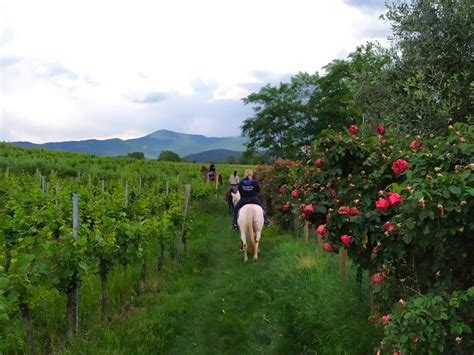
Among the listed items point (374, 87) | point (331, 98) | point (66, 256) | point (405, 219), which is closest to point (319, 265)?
point (374, 87)

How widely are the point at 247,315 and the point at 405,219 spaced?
16.1 feet

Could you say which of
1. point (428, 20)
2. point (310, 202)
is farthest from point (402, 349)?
point (428, 20)

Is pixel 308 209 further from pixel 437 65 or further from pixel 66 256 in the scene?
pixel 437 65

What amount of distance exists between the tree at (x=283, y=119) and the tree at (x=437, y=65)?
30917mm

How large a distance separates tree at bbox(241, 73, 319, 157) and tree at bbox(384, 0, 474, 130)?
3092 centimetres

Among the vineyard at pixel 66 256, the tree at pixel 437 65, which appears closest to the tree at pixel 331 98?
the vineyard at pixel 66 256

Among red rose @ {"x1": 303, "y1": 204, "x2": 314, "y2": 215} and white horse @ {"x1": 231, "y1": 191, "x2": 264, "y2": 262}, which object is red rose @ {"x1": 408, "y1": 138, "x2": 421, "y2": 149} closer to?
red rose @ {"x1": 303, "y1": 204, "x2": 314, "y2": 215}

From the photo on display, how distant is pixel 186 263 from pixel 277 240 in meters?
3.43

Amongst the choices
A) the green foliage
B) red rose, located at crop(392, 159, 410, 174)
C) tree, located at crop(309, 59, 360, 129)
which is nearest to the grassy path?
the green foliage

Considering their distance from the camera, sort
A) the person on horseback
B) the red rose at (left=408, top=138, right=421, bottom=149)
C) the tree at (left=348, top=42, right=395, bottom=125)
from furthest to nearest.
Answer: the person on horseback
the tree at (left=348, top=42, right=395, bottom=125)
the red rose at (left=408, top=138, right=421, bottom=149)

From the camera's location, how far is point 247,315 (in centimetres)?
754

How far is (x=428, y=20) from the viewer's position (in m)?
7.27

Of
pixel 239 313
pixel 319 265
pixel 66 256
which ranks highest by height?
pixel 66 256

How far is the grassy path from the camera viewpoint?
573cm
